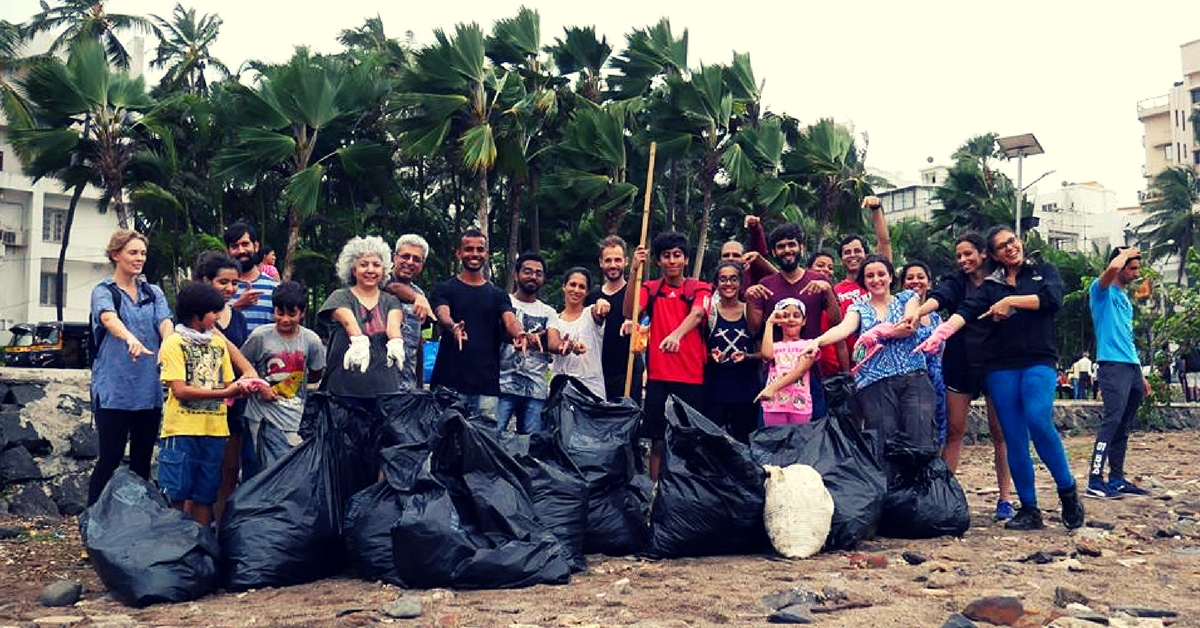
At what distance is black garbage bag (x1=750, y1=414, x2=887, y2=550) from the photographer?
412cm

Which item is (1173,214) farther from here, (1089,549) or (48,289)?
(1089,549)

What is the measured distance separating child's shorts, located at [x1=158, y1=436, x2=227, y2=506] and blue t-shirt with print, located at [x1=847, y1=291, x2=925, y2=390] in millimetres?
2790

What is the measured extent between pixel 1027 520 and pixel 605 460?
1924mm

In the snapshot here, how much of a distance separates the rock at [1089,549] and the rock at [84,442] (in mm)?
5223

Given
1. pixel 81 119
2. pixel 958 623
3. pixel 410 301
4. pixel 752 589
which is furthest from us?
pixel 81 119

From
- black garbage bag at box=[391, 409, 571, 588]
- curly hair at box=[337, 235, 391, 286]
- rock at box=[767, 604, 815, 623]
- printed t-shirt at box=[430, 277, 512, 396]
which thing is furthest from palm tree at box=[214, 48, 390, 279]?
rock at box=[767, 604, 815, 623]

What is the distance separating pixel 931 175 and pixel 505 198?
42833 mm

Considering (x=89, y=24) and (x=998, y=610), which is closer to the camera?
(x=998, y=610)

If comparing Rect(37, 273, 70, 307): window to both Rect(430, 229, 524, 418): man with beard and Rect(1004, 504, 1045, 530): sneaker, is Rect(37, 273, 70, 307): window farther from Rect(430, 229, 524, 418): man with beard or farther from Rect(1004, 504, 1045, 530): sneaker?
Rect(1004, 504, 1045, 530): sneaker

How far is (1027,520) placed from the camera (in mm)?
4543

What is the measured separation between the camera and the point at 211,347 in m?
3.96

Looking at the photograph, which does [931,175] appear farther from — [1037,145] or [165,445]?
[165,445]

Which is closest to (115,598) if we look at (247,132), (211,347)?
(211,347)

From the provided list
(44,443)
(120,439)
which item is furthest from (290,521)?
(44,443)
